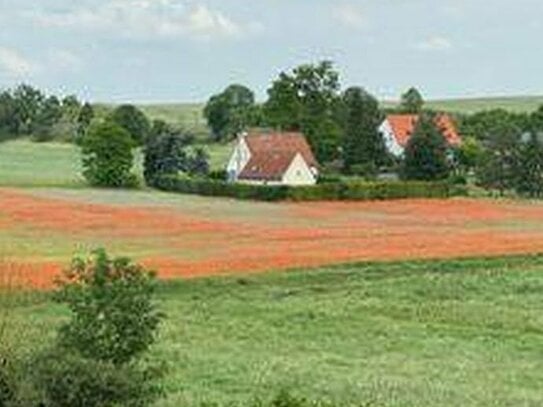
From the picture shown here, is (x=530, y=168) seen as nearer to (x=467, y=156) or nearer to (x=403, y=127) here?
(x=467, y=156)

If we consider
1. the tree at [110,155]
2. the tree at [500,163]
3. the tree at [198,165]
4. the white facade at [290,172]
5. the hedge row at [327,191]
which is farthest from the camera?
the tree at [198,165]

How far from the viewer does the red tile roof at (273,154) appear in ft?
375

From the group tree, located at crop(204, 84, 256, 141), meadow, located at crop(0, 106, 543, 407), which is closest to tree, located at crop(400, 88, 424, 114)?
tree, located at crop(204, 84, 256, 141)

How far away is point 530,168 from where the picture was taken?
109438 mm

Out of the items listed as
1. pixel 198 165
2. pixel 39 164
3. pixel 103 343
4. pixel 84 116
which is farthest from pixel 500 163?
pixel 103 343

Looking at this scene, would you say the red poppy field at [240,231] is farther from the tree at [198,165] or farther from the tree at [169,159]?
the tree at [198,165]

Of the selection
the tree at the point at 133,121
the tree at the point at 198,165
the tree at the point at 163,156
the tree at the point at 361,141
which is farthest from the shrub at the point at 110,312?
the tree at the point at 133,121

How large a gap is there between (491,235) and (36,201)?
35606mm

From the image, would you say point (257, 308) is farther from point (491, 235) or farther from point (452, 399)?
point (491, 235)

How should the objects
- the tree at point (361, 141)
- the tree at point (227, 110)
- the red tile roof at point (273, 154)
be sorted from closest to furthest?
the red tile roof at point (273, 154) → the tree at point (361, 141) → the tree at point (227, 110)

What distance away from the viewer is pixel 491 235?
66.6m

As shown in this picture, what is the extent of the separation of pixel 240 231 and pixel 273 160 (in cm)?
4711

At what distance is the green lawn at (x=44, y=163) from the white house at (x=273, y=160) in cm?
1313

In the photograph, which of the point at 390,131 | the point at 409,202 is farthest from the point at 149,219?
the point at 390,131
